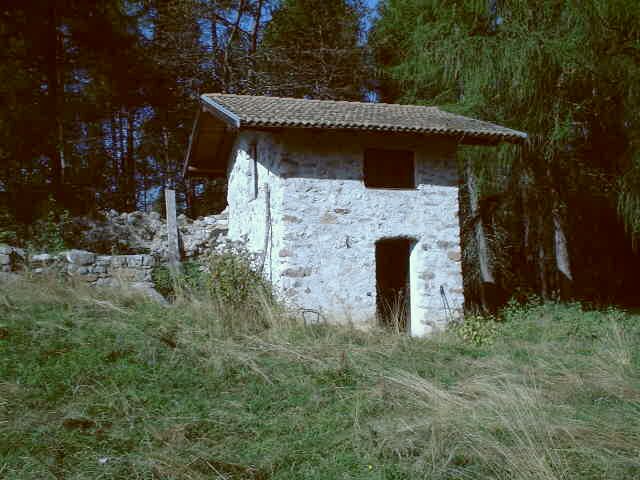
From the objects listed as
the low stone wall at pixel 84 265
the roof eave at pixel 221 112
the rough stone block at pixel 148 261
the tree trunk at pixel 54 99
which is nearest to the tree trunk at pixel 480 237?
the roof eave at pixel 221 112

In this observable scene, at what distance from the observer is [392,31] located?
17.7 metres

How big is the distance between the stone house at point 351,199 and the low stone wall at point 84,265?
2187 mm

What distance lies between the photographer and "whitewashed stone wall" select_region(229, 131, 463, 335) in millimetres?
8695

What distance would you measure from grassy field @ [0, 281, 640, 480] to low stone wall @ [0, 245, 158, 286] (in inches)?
52.1

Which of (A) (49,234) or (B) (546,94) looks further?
(A) (49,234)

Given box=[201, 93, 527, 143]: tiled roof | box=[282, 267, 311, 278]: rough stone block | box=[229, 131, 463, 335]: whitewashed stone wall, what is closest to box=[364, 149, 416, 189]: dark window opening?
box=[229, 131, 463, 335]: whitewashed stone wall

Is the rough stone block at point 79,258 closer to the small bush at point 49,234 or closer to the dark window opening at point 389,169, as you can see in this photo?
the small bush at point 49,234

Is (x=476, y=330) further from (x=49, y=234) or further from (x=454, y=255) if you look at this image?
(x=49, y=234)

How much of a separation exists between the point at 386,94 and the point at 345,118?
11.3 meters

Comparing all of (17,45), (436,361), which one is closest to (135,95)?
(17,45)

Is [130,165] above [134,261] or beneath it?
above

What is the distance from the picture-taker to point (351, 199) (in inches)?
358

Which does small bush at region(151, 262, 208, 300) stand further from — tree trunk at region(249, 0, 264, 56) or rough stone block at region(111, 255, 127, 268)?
tree trunk at region(249, 0, 264, 56)

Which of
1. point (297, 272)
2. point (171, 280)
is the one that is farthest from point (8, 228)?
point (297, 272)
